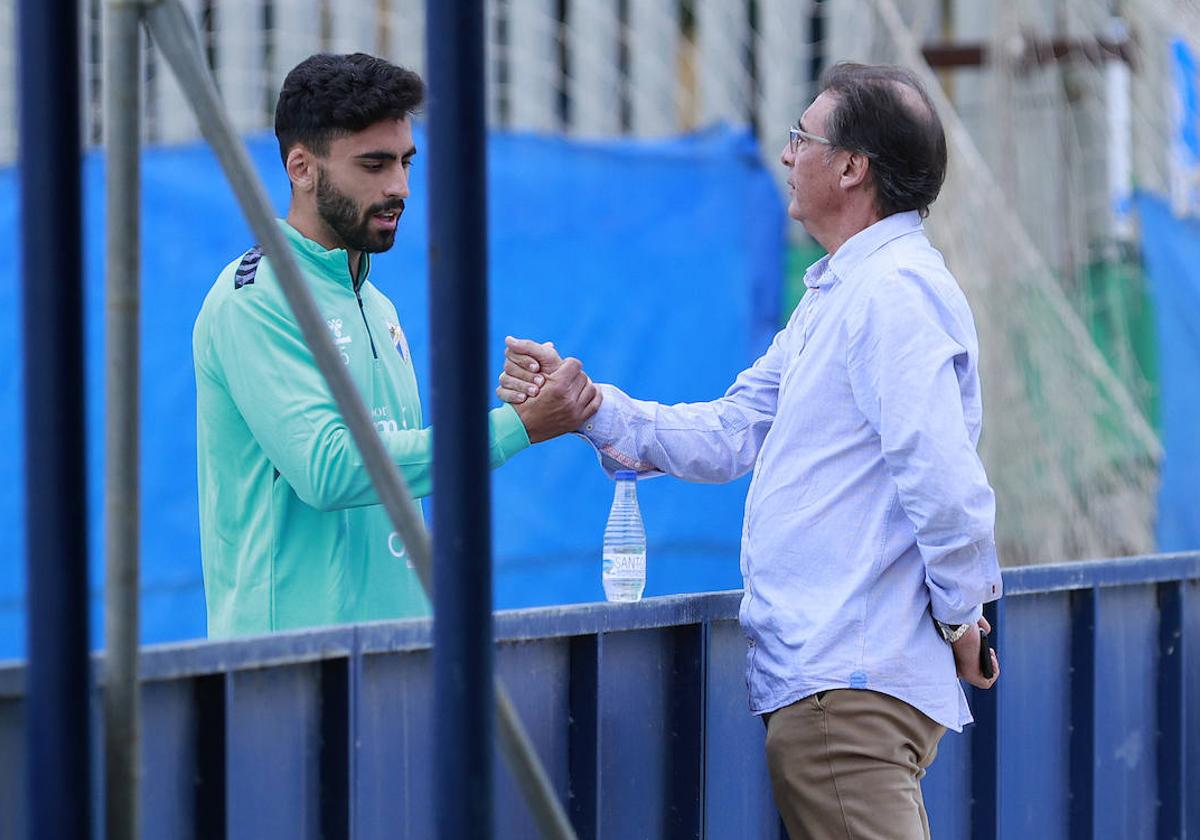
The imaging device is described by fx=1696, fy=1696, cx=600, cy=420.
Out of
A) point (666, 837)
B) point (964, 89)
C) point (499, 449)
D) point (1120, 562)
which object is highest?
point (964, 89)

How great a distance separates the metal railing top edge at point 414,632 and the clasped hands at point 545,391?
0.43 metres

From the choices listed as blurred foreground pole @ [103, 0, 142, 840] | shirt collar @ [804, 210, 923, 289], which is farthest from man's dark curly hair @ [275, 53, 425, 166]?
blurred foreground pole @ [103, 0, 142, 840]

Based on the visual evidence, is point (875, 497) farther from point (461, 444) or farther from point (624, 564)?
point (461, 444)

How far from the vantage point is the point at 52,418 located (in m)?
1.77

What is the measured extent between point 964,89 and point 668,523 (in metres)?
7.04

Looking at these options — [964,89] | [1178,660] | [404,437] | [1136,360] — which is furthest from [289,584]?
[964,89]

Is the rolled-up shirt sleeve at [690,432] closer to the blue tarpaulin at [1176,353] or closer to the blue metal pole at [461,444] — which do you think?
the blue metal pole at [461,444]

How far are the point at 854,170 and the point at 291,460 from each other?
1165 mm

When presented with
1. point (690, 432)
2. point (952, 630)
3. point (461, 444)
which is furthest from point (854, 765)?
point (461, 444)

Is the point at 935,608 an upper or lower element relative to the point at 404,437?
lower

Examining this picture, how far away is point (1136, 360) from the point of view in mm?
9008

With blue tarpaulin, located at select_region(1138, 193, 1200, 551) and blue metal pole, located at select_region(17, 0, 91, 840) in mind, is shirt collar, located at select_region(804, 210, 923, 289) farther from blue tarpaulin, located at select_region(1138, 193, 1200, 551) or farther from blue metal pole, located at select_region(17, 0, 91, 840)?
blue tarpaulin, located at select_region(1138, 193, 1200, 551)

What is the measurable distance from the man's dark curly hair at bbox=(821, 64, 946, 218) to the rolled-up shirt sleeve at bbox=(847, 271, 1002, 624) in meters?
0.23

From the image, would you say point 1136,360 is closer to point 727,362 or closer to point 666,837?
point 727,362
